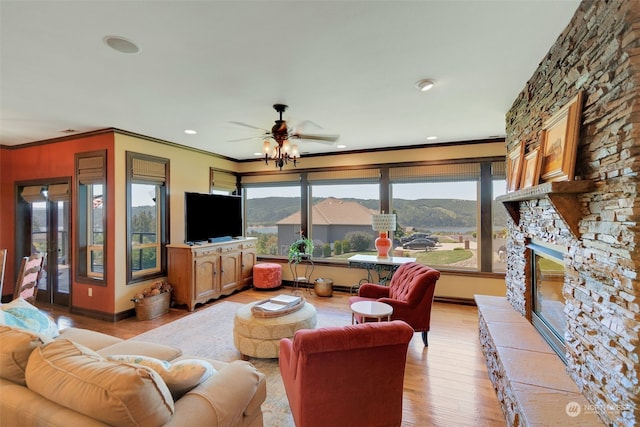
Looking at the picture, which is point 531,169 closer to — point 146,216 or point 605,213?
point 605,213

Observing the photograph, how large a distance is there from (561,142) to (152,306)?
4.91 m

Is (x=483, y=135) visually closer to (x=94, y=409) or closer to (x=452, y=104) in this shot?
(x=452, y=104)

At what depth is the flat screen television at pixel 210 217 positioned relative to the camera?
473cm

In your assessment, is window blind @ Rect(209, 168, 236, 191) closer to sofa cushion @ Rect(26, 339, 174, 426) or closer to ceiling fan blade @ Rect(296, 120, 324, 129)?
ceiling fan blade @ Rect(296, 120, 324, 129)

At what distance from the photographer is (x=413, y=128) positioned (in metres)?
4.00

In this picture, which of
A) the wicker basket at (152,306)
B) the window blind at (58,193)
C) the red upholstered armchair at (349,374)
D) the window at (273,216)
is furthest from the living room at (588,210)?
the window at (273,216)

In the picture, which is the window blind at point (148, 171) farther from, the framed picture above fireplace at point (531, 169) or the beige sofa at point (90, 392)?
the framed picture above fireplace at point (531, 169)

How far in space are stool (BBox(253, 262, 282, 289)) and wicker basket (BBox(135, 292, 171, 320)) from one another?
1.65 meters

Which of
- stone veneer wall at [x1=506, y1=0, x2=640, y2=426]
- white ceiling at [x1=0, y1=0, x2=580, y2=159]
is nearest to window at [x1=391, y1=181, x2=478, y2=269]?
white ceiling at [x1=0, y1=0, x2=580, y2=159]

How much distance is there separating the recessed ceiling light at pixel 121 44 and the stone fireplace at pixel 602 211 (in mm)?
2794

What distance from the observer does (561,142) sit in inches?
71.0

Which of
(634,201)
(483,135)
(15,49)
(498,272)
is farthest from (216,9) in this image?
(498,272)

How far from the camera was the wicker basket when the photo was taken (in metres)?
4.04

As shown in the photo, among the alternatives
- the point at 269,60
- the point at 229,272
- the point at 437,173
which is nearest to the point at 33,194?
the point at 229,272
